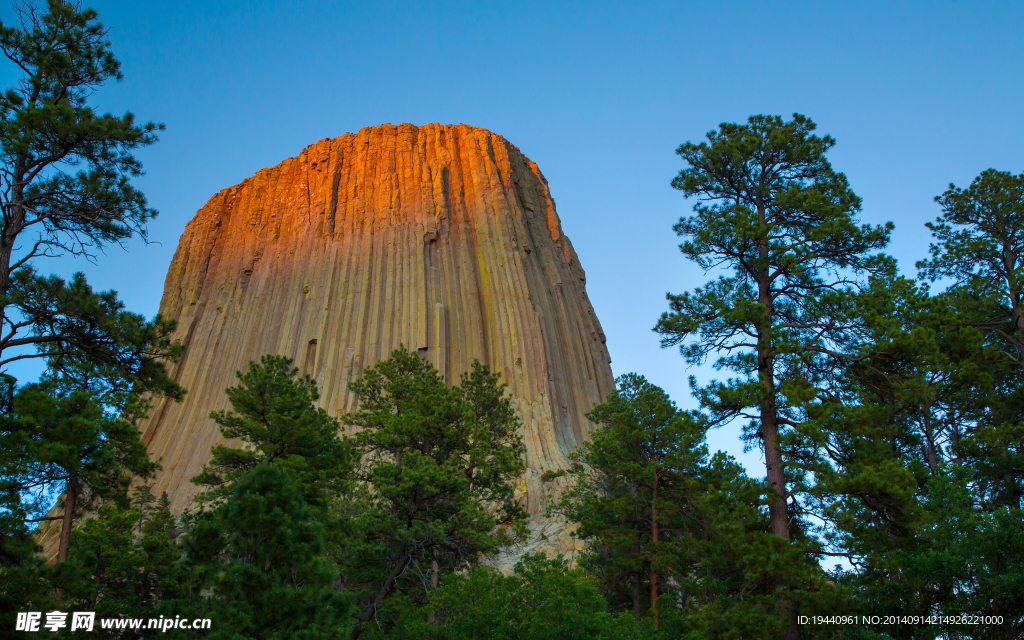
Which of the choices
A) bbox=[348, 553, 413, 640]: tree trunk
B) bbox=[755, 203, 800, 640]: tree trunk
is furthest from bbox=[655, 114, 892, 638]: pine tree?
bbox=[348, 553, 413, 640]: tree trunk

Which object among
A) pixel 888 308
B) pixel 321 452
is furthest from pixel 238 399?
pixel 888 308

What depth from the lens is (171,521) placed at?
23078 millimetres

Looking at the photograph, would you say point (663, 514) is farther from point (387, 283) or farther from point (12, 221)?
point (387, 283)

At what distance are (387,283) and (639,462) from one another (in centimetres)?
2738

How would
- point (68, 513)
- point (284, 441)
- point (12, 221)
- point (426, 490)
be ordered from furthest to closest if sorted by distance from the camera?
point (284, 441) → point (426, 490) → point (68, 513) → point (12, 221)

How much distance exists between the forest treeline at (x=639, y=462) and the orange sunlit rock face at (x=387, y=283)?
55.4ft

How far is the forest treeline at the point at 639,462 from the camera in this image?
1127 cm

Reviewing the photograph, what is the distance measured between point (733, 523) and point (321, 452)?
910cm

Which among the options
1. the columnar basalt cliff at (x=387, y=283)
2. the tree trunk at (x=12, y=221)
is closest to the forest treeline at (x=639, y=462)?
the tree trunk at (x=12, y=221)

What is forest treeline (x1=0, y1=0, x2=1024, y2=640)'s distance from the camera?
1127cm

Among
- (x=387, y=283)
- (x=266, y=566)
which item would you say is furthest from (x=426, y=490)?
(x=387, y=283)

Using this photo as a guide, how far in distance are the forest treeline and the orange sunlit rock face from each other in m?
16.9

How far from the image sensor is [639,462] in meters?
20.1

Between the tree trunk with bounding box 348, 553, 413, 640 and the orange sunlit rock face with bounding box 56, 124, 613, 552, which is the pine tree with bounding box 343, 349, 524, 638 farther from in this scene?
the orange sunlit rock face with bounding box 56, 124, 613, 552
